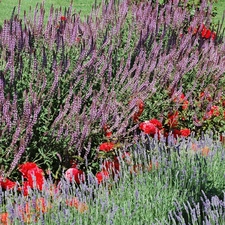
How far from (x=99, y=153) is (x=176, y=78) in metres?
1.24

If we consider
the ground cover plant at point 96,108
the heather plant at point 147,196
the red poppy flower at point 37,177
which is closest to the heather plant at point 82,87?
the ground cover plant at point 96,108

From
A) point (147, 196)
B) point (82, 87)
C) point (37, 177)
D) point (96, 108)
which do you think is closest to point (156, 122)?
point (96, 108)

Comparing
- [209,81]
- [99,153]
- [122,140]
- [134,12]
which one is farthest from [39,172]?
[134,12]

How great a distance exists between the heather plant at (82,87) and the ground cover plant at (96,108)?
0.01 metres

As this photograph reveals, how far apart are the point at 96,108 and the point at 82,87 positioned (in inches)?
8.7

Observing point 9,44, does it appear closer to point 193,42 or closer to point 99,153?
point 99,153

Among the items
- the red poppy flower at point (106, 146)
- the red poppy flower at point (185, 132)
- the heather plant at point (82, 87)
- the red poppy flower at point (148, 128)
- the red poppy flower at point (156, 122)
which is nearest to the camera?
the heather plant at point (82, 87)

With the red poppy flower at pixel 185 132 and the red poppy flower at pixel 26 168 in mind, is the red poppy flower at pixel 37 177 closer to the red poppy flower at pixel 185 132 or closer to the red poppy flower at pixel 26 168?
the red poppy flower at pixel 26 168

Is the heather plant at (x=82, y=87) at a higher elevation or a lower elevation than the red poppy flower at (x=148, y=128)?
higher

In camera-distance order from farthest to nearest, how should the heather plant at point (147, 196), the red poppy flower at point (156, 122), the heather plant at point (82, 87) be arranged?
the red poppy flower at point (156, 122) → the heather plant at point (82, 87) → the heather plant at point (147, 196)

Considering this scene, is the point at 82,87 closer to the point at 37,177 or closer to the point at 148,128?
the point at 148,128

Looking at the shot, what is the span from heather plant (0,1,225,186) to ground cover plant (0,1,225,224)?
1cm

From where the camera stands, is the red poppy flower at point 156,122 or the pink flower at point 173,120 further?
the pink flower at point 173,120

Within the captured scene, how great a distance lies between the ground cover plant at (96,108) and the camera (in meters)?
3.73
